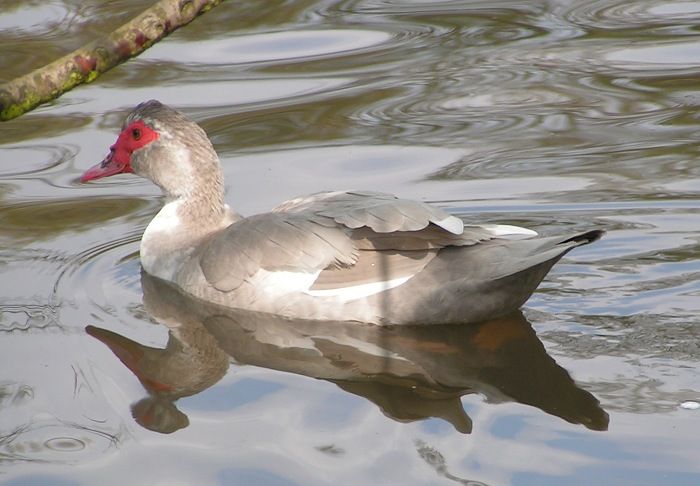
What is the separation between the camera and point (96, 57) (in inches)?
159

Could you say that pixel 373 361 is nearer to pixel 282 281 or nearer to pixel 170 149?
pixel 282 281

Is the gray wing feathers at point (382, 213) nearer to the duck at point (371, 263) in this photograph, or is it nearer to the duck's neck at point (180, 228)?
the duck at point (371, 263)

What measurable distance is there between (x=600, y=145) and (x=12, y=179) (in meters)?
4.20

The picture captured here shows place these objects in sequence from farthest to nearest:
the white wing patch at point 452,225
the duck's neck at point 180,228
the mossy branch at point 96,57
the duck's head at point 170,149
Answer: the duck's head at point 170,149
the duck's neck at point 180,228
the white wing patch at point 452,225
the mossy branch at point 96,57

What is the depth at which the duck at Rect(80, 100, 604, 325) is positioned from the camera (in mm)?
6457

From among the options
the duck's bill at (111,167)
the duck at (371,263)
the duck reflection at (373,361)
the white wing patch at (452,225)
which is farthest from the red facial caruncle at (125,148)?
the white wing patch at (452,225)

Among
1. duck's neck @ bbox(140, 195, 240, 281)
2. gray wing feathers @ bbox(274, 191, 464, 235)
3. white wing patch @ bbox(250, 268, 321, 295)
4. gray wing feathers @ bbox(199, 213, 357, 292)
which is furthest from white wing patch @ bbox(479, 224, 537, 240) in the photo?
duck's neck @ bbox(140, 195, 240, 281)

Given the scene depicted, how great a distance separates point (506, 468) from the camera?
16.1ft

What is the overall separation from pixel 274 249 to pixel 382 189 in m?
1.81

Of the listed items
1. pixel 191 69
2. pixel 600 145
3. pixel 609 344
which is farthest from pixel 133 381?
pixel 191 69

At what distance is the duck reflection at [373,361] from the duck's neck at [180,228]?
1.77 feet

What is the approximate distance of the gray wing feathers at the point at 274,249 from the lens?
673 centimetres

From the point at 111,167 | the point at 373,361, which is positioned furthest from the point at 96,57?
the point at 111,167

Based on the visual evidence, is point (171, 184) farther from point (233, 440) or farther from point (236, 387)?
point (233, 440)
